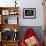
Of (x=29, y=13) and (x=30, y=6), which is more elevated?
(x=30, y=6)

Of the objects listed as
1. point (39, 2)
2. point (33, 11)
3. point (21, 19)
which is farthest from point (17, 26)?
point (39, 2)

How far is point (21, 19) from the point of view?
5629mm

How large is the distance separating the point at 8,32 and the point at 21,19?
683mm

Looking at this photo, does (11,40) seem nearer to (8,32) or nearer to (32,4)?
(8,32)

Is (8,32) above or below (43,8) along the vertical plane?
below

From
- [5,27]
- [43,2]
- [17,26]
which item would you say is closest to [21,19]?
[17,26]

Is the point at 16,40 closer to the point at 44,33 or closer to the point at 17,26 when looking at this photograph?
the point at 17,26

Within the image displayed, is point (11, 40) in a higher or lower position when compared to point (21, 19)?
lower

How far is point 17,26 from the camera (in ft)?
18.1

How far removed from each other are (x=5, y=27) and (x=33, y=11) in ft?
3.90

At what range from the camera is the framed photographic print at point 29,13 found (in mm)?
5602

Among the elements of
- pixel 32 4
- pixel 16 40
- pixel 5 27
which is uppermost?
pixel 32 4

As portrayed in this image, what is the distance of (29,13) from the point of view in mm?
5613

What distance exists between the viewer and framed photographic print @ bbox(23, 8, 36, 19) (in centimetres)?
560
